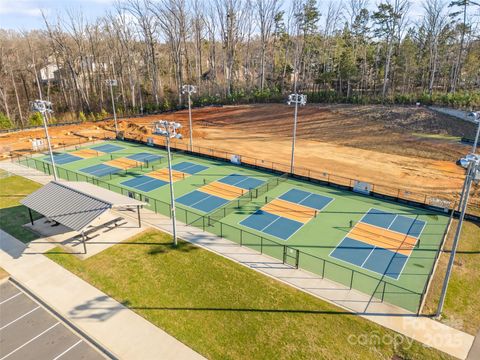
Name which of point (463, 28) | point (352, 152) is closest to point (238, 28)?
point (463, 28)

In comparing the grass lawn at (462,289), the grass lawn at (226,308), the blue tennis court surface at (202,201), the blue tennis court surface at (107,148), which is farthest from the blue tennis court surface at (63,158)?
the grass lawn at (462,289)

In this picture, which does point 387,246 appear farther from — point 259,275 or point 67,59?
point 67,59

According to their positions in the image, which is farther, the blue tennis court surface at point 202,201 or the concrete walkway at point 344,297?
the blue tennis court surface at point 202,201

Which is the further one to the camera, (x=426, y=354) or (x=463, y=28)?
(x=463, y=28)

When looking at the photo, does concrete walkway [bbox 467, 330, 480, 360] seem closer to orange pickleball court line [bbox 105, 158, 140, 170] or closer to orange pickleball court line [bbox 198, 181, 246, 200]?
orange pickleball court line [bbox 198, 181, 246, 200]

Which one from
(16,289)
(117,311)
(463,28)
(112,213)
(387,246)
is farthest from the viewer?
(463,28)

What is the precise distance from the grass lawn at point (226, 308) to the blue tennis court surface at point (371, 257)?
5.27 metres

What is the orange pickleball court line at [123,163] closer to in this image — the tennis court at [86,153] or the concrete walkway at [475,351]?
the tennis court at [86,153]

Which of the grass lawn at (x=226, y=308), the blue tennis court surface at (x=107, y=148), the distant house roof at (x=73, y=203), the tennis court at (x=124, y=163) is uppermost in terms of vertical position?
the distant house roof at (x=73, y=203)

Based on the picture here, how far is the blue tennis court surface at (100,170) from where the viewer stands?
3559cm

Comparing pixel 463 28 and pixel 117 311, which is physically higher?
pixel 463 28

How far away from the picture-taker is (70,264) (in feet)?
63.0

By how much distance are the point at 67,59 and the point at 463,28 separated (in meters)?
79.8

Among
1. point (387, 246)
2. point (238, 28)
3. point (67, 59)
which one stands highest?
point (238, 28)
